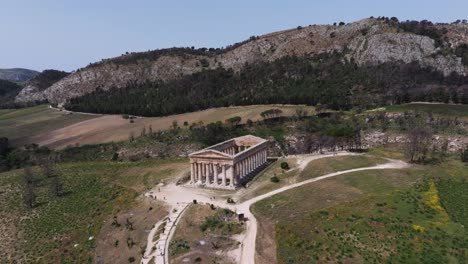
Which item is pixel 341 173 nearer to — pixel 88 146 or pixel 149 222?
pixel 149 222

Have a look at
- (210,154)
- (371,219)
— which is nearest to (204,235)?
(371,219)

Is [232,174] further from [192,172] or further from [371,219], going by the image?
[371,219]

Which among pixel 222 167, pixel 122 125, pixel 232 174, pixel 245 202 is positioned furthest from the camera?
pixel 122 125

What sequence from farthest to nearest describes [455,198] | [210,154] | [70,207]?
[210,154], [70,207], [455,198]

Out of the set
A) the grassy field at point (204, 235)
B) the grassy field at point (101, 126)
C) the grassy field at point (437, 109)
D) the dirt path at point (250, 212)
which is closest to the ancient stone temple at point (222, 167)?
the dirt path at point (250, 212)

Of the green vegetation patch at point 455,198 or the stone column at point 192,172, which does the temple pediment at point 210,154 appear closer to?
the stone column at point 192,172

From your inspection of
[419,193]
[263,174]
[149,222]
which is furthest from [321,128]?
[149,222]

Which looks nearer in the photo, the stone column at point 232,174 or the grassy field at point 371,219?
the grassy field at point 371,219

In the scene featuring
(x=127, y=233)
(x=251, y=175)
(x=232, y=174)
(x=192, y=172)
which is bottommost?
(x=127, y=233)
